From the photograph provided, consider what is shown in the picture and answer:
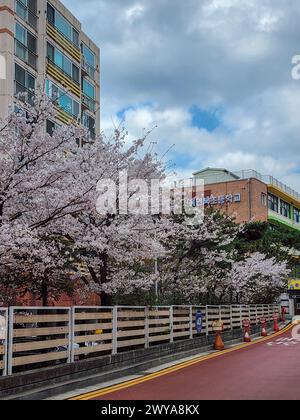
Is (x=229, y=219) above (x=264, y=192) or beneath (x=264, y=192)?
beneath

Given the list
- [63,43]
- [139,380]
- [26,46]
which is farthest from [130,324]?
[63,43]

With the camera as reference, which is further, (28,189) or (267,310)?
(267,310)

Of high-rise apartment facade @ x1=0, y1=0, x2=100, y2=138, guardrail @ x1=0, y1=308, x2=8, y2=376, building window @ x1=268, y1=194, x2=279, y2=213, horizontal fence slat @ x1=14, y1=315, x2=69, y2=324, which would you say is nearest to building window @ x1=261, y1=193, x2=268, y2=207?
building window @ x1=268, y1=194, x2=279, y2=213

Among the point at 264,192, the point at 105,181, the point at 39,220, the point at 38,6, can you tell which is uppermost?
the point at 38,6

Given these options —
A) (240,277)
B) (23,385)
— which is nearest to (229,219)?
(240,277)

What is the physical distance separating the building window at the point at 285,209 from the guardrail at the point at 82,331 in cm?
4864

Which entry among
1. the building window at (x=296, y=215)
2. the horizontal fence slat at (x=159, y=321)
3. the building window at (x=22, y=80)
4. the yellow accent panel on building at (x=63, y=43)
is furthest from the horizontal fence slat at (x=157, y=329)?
the building window at (x=296, y=215)

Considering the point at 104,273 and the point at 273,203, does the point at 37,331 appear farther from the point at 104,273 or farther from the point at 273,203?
the point at 273,203

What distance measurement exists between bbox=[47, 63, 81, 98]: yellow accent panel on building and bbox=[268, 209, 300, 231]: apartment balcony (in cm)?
3384

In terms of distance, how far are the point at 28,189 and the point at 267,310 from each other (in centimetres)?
3558

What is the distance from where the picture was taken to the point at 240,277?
33000mm

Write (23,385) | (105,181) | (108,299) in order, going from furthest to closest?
(108,299), (105,181), (23,385)
